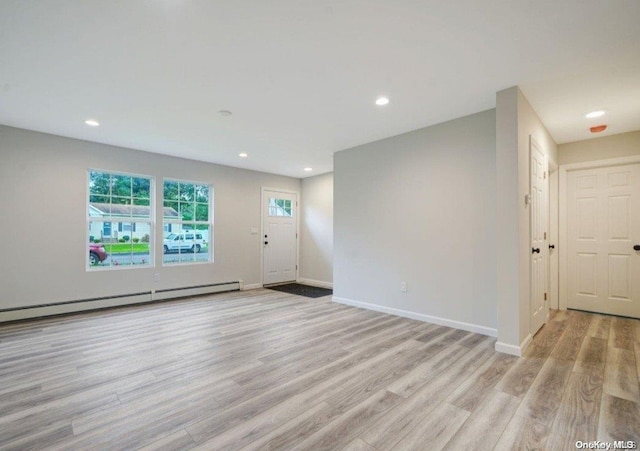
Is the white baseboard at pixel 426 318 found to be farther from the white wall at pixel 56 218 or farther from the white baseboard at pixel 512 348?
the white wall at pixel 56 218

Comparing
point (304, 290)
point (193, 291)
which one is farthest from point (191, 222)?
point (304, 290)

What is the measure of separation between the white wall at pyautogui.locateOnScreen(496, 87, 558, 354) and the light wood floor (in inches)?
12.3

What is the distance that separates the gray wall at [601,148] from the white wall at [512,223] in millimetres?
2132

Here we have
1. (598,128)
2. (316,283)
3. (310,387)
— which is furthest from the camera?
(316,283)

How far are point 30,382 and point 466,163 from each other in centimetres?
446

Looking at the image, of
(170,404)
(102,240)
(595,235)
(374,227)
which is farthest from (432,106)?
(102,240)

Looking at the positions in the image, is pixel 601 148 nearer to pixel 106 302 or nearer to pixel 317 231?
pixel 317 231

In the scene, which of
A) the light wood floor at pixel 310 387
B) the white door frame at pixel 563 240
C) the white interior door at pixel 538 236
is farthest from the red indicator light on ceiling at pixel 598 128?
the light wood floor at pixel 310 387

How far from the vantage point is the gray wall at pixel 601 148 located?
153 inches

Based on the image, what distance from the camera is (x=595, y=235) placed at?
13.7 ft

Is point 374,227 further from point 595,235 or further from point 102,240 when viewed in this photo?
point 102,240

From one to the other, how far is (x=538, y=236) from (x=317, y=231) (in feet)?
13.9

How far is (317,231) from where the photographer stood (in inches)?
267

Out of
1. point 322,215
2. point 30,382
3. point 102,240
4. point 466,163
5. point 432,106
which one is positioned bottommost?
point 30,382
